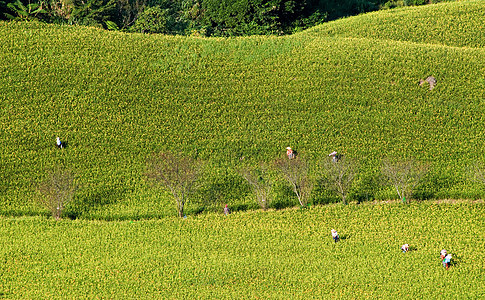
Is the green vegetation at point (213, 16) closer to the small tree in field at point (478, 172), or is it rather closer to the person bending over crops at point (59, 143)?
the person bending over crops at point (59, 143)

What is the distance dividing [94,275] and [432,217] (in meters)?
24.4

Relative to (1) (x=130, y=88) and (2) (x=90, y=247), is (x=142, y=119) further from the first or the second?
(2) (x=90, y=247)

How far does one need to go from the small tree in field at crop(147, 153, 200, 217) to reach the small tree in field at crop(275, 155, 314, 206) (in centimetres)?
708

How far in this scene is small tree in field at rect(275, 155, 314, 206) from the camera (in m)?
46.9

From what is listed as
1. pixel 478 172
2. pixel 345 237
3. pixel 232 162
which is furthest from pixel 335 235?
pixel 478 172

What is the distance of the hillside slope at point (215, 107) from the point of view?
163 feet

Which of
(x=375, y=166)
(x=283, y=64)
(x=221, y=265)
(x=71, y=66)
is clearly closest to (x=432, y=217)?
(x=375, y=166)

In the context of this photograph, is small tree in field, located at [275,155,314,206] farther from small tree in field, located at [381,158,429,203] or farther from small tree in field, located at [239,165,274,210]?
small tree in field, located at [381,158,429,203]

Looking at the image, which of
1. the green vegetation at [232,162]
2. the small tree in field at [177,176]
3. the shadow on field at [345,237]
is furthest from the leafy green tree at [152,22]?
the shadow on field at [345,237]

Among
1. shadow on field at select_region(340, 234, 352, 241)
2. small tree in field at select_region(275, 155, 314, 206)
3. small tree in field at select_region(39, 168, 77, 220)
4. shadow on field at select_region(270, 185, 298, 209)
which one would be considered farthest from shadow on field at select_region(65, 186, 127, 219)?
shadow on field at select_region(340, 234, 352, 241)

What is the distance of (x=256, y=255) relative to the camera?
40500 mm

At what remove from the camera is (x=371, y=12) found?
79.3 metres

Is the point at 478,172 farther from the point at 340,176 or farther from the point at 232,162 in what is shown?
the point at 232,162

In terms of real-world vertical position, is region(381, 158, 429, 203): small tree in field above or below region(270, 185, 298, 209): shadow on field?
above
